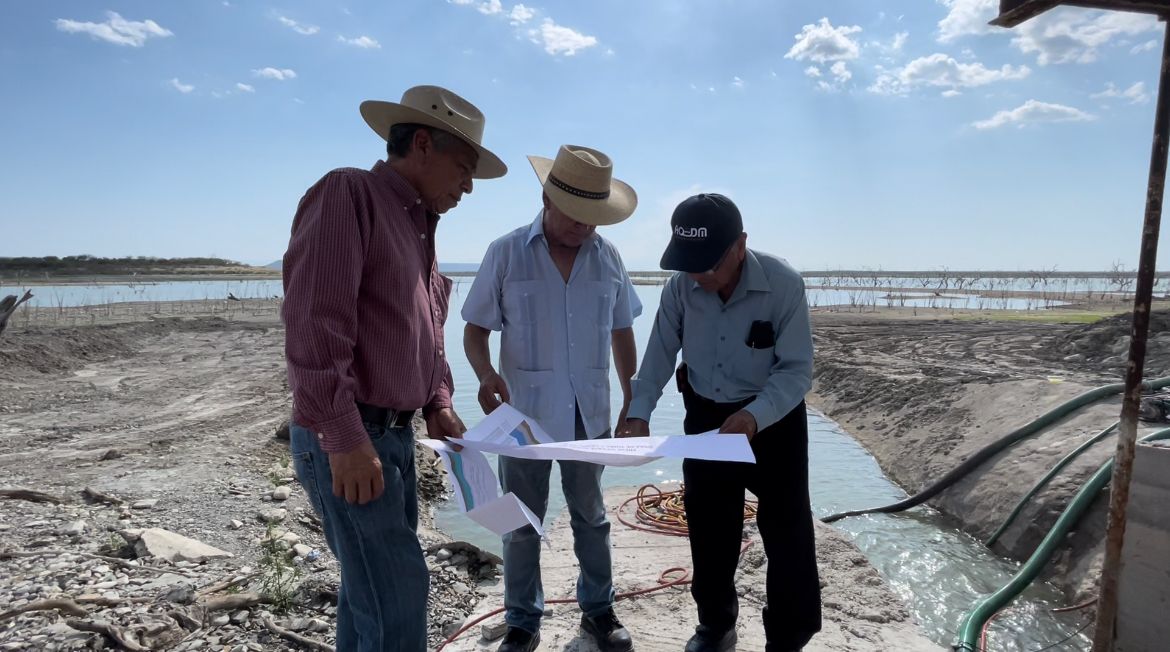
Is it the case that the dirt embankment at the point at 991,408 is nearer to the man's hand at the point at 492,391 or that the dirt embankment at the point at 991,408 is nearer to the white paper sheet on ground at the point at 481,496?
the man's hand at the point at 492,391

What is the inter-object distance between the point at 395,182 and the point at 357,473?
82cm

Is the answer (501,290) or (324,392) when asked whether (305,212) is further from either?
(501,290)

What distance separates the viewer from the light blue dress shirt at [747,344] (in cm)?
259

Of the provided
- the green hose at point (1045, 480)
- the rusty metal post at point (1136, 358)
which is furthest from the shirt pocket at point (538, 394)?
the green hose at point (1045, 480)

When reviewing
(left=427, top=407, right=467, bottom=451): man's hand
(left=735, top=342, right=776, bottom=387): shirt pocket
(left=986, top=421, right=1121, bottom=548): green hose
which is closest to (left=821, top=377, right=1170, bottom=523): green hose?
(left=986, top=421, right=1121, bottom=548): green hose

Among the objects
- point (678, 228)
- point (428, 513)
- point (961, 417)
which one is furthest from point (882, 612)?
point (961, 417)

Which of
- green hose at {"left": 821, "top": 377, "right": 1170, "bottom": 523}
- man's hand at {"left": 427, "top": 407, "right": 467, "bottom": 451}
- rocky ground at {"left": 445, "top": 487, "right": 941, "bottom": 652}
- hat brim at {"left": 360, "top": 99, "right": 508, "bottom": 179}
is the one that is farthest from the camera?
green hose at {"left": 821, "top": 377, "right": 1170, "bottom": 523}

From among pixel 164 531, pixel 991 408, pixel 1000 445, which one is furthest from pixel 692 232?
pixel 991 408

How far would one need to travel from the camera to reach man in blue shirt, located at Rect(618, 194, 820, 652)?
2512 millimetres

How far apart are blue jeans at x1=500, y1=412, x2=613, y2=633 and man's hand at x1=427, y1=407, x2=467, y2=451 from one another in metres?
0.73

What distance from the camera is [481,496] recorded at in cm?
200

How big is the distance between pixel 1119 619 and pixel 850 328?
17907 millimetres

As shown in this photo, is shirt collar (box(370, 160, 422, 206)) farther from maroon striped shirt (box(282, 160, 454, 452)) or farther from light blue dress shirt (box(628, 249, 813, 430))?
light blue dress shirt (box(628, 249, 813, 430))

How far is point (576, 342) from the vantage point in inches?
118
